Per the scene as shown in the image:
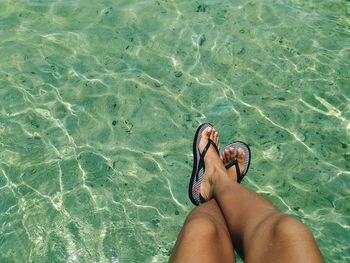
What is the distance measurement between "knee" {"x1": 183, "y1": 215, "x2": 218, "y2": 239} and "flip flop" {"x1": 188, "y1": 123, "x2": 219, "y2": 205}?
891 millimetres

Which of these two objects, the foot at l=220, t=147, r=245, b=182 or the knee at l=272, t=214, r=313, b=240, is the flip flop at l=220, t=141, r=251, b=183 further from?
the knee at l=272, t=214, r=313, b=240

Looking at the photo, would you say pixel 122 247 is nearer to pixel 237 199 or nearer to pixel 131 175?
pixel 131 175

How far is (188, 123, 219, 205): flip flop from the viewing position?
414 centimetres

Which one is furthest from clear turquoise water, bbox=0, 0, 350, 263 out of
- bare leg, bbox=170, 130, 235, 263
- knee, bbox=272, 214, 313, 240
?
knee, bbox=272, 214, 313, 240

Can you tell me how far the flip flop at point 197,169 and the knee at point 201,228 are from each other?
89cm

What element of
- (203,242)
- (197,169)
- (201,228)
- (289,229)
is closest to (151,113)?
(197,169)

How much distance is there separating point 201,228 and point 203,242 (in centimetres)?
13

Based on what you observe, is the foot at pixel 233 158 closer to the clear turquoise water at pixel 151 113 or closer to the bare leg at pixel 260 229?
the clear turquoise water at pixel 151 113

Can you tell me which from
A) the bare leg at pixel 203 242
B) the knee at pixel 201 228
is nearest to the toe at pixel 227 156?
the bare leg at pixel 203 242

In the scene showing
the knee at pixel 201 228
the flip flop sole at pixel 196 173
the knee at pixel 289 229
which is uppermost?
the knee at pixel 289 229

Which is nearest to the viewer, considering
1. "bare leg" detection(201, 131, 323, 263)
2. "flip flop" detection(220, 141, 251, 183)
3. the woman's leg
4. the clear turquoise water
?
"bare leg" detection(201, 131, 323, 263)

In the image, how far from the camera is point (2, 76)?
5.13 meters

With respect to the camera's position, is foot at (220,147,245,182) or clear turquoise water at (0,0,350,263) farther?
foot at (220,147,245,182)

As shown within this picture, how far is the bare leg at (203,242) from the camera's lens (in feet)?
9.45
